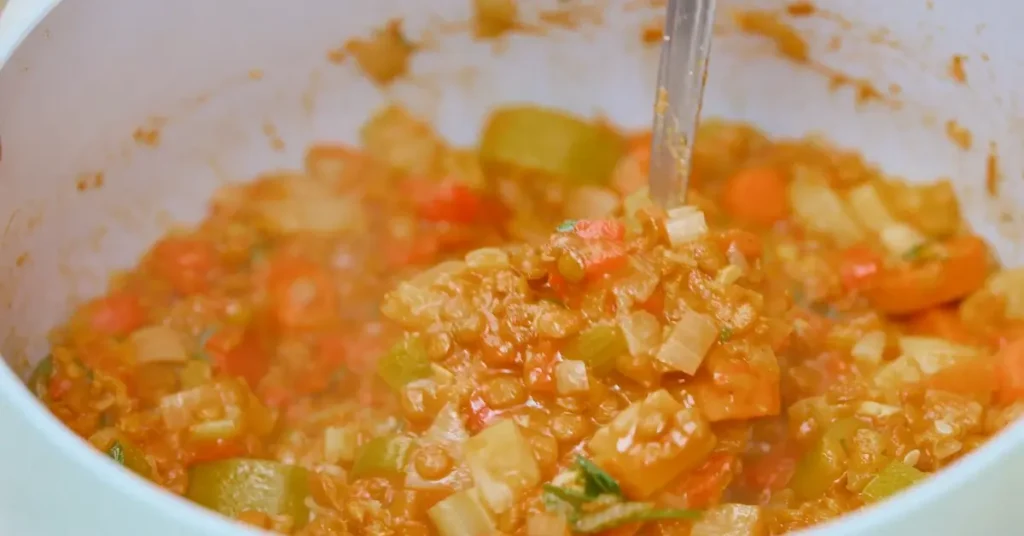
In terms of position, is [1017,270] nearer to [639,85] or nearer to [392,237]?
[639,85]

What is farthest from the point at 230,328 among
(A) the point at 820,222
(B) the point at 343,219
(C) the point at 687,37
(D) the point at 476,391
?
(A) the point at 820,222

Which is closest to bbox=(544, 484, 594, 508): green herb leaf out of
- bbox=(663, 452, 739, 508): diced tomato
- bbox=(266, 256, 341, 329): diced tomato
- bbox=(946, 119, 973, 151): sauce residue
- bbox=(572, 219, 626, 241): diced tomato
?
bbox=(663, 452, 739, 508): diced tomato

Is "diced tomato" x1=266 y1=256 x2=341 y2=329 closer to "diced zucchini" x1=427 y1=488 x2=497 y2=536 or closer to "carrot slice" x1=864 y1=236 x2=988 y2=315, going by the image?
"diced zucchini" x1=427 y1=488 x2=497 y2=536

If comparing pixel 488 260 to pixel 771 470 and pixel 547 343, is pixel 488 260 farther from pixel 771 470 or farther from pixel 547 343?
pixel 771 470

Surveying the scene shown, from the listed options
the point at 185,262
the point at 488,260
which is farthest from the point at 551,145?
the point at 185,262

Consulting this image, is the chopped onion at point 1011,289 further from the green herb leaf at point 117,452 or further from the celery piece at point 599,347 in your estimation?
the green herb leaf at point 117,452
